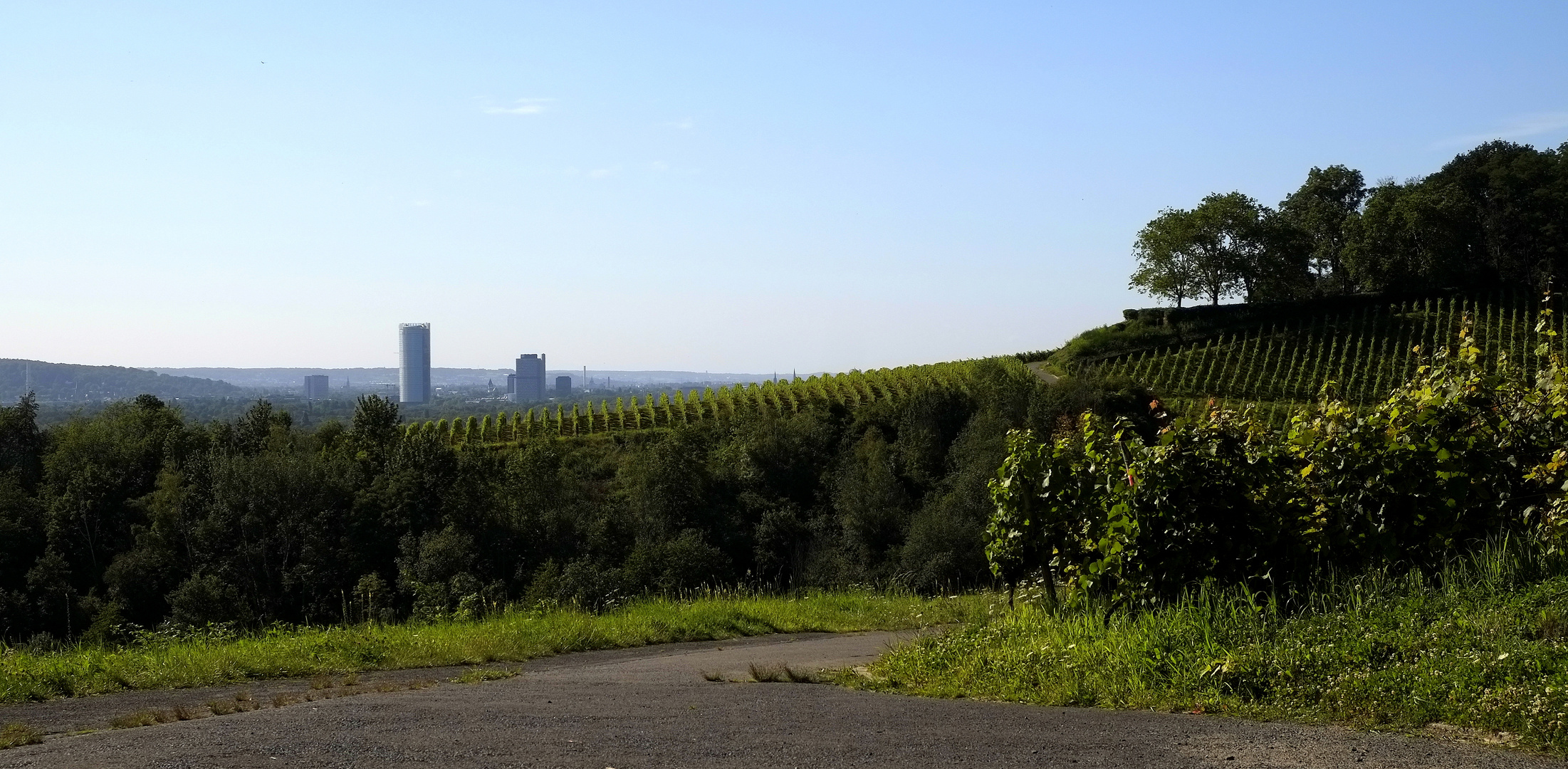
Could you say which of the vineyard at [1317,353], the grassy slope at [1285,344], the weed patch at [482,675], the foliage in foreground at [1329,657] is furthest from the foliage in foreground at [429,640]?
the grassy slope at [1285,344]

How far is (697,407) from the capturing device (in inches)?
2635

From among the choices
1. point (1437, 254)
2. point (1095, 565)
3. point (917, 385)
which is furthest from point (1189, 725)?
point (1437, 254)

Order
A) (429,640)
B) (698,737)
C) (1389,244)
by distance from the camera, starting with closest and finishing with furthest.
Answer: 1. (698,737)
2. (429,640)
3. (1389,244)

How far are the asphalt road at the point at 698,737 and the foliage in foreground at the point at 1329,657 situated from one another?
1.08 feet

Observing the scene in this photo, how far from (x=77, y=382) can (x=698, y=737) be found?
187 m

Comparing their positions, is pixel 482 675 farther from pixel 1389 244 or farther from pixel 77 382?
pixel 77 382

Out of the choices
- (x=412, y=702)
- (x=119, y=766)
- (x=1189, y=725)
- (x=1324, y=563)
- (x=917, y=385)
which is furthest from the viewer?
(x=917, y=385)

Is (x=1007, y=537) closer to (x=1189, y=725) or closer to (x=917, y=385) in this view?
(x=1189, y=725)

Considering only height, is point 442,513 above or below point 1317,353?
below

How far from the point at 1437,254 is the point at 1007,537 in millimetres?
83981

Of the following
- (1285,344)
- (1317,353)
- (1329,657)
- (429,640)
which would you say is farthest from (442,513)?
(1285,344)

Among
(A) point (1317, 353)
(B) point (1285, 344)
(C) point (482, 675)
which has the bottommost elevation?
(C) point (482, 675)

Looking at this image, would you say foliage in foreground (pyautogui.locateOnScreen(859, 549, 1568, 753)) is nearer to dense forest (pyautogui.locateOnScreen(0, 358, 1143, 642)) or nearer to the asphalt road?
the asphalt road

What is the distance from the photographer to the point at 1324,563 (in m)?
9.05
